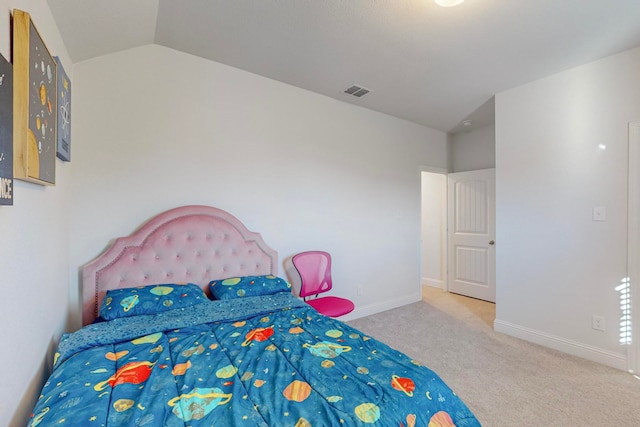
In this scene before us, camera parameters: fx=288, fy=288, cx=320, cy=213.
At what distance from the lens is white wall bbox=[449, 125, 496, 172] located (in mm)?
4273

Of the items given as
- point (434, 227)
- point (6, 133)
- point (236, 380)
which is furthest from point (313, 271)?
point (434, 227)

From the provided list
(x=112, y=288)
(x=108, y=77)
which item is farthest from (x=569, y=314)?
(x=108, y=77)

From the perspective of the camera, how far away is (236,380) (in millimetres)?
1206

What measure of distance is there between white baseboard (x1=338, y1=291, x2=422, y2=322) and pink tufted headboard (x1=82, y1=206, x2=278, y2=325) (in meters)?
1.29

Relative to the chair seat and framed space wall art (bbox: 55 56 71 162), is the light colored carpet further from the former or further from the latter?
framed space wall art (bbox: 55 56 71 162)

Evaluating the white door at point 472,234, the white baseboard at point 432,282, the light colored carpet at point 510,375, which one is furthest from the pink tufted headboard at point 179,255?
the white baseboard at point 432,282

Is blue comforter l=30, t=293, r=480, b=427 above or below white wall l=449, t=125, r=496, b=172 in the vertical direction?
below

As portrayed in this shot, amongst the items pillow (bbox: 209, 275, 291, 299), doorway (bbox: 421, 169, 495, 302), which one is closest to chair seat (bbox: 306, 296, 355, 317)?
pillow (bbox: 209, 275, 291, 299)

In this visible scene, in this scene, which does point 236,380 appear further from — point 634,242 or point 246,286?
point 634,242

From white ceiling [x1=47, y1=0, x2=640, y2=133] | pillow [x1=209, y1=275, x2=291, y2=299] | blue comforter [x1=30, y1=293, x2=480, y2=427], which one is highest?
white ceiling [x1=47, y1=0, x2=640, y2=133]

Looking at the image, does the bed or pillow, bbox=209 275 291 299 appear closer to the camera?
the bed

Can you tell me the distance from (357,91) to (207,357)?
285 cm

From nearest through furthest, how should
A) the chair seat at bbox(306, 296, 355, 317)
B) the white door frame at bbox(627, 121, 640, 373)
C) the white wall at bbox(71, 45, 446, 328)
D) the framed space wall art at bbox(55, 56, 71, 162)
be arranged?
the framed space wall art at bbox(55, 56, 71, 162) → the white wall at bbox(71, 45, 446, 328) → the white door frame at bbox(627, 121, 640, 373) → the chair seat at bbox(306, 296, 355, 317)

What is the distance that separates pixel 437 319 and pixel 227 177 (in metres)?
2.90
